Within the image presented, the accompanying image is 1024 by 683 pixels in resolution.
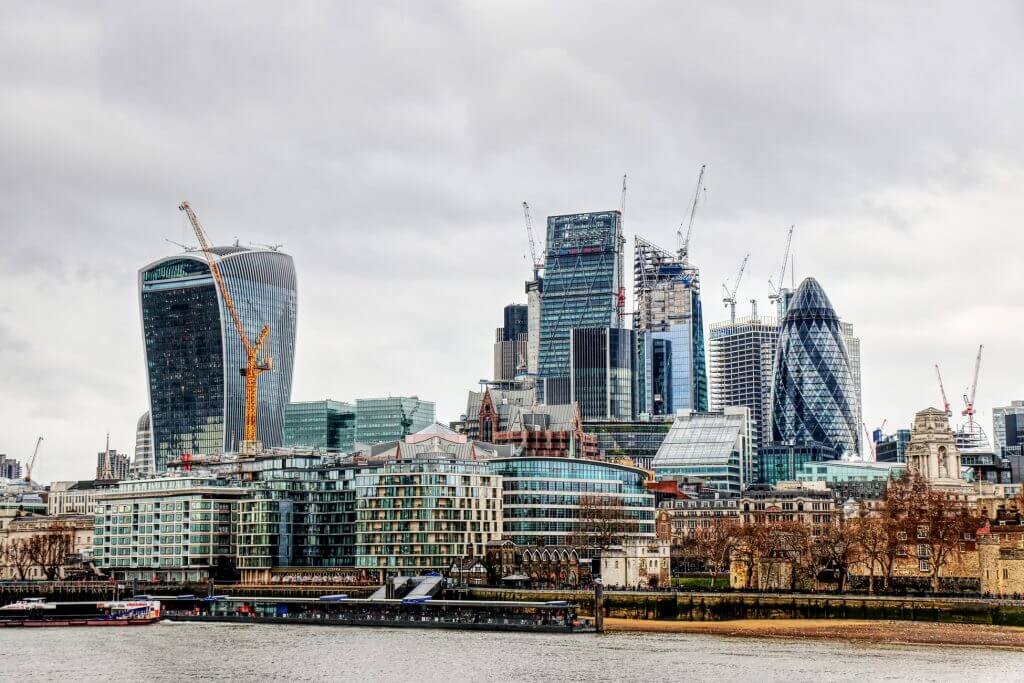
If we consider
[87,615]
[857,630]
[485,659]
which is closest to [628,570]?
[857,630]

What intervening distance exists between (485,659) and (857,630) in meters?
39.4

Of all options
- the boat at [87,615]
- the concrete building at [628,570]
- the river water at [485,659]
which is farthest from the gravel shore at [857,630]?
the boat at [87,615]

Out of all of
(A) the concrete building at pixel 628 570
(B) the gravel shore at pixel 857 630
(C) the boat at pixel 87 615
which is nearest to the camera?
(B) the gravel shore at pixel 857 630

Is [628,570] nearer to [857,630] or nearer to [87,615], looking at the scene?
[857,630]

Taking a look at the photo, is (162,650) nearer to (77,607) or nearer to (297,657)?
(297,657)

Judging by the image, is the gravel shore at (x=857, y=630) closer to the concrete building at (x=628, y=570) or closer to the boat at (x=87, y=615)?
the concrete building at (x=628, y=570)

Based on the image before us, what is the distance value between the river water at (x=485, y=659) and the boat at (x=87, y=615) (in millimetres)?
21397

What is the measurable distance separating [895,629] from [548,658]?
3693 centimetres

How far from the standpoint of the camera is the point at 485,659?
13662 centimetres

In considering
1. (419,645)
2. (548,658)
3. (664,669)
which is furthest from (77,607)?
(664,669)

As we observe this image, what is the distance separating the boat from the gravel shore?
6023 cm

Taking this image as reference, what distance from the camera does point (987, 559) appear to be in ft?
566

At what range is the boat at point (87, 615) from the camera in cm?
18800

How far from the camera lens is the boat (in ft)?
617
